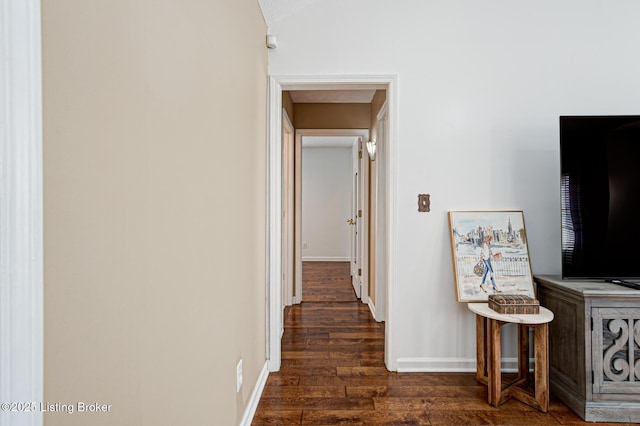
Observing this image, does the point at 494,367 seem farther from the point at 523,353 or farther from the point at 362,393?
the point at 362,393

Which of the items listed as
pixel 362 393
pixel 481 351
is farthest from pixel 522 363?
pixel 362 393

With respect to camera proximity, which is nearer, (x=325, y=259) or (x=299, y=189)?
(x=299, y=189)

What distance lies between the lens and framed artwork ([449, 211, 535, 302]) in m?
2.44

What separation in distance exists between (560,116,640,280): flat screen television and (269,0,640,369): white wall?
0.37 meters

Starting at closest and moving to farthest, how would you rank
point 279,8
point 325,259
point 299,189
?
1. point 279,8
2. point 299,189
3. point 325,259

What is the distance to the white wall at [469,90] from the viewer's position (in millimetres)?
2539

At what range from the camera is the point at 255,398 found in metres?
2.06

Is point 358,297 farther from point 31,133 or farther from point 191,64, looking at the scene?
point 31,133

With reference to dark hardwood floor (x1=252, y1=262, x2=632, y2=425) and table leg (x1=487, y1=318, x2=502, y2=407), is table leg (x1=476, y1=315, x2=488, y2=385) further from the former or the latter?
table leg (x1=487, y1=318, x2=502, y2=407)

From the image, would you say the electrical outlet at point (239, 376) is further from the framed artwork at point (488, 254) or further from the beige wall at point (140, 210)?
the framed artwork at point (488, 254)

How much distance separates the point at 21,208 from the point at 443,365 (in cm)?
269

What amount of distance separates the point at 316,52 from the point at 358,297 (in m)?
3.08

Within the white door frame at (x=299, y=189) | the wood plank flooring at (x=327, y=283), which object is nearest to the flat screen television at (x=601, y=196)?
the white door frame at (x=299, y=189)

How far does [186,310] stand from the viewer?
3.62 feet
